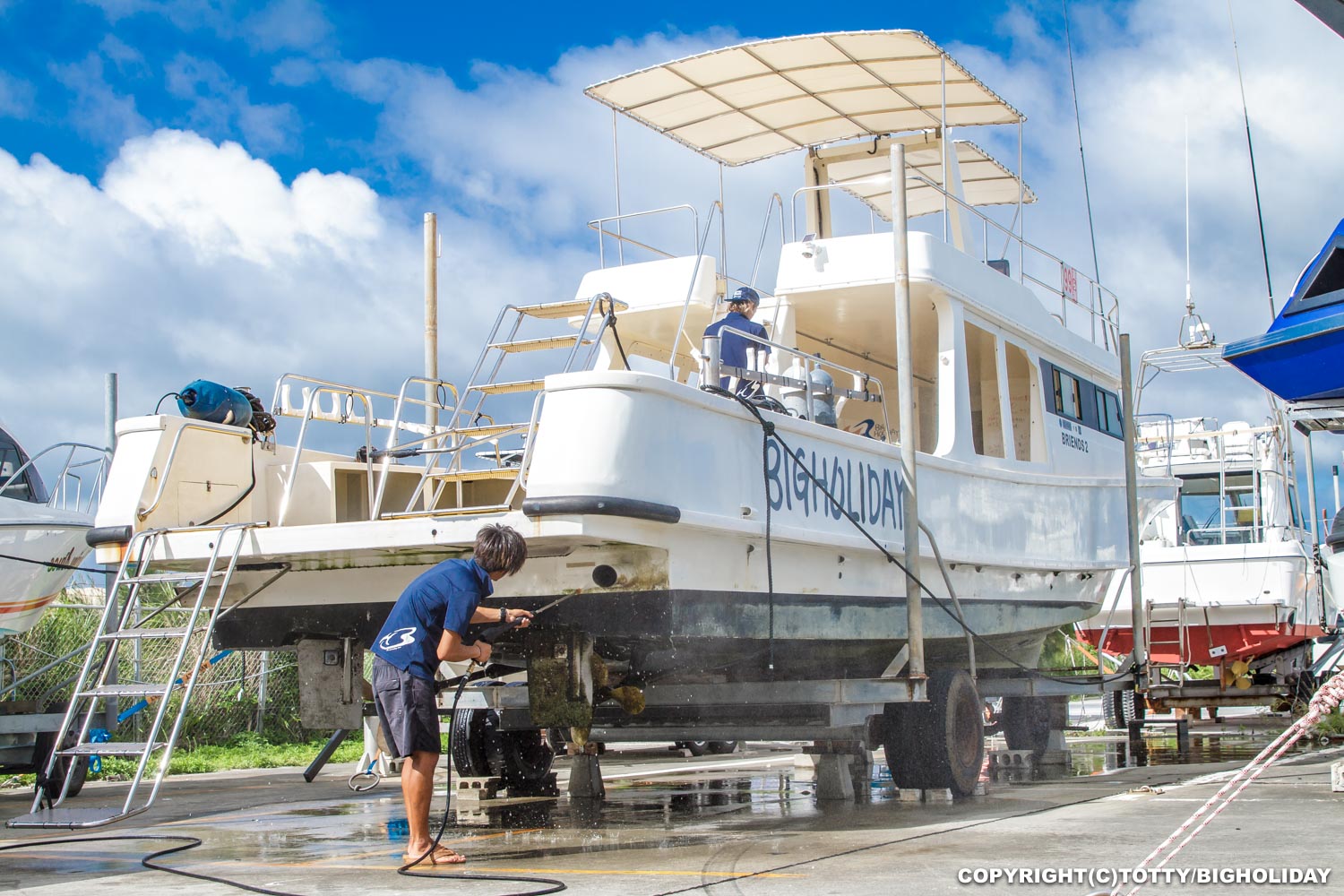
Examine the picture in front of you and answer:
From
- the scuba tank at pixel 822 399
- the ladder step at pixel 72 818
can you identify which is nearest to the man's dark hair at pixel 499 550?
the ladder step at pixel 72 818

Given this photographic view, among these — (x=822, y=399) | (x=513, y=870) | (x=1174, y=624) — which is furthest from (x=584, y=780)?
(x=1174, y=624)

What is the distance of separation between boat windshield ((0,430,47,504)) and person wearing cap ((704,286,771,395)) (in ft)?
20.7

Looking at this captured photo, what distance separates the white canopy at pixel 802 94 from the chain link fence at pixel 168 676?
6.00 metres

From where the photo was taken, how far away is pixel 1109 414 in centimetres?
1148

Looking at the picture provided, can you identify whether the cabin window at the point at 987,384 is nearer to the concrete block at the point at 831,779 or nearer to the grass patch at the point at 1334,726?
the concrete block at the point at 831,779

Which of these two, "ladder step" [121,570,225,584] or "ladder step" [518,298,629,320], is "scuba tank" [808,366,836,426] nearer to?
"ladder step" [518,298,629,320]

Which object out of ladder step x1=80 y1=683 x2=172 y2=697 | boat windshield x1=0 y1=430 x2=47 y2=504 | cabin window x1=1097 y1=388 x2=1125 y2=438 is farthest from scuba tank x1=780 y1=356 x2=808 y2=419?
boat windshield x1=0 y1=430 x2=47 y2=504

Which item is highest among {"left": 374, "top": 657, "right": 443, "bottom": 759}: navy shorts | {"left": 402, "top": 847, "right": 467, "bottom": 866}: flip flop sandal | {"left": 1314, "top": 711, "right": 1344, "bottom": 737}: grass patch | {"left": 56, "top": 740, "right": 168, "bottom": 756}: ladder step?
{"left": 374, "top": 657, "right": 443, "bottom": 759}: navy shorts

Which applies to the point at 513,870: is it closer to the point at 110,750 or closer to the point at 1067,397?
the point at 110,750

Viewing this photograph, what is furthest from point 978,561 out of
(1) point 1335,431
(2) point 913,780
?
(1) point 1335,431

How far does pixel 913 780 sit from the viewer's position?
835cm

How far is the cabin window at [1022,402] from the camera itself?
10.1 metres

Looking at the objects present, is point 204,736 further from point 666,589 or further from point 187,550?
point 666,589

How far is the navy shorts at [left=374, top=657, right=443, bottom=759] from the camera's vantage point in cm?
584
